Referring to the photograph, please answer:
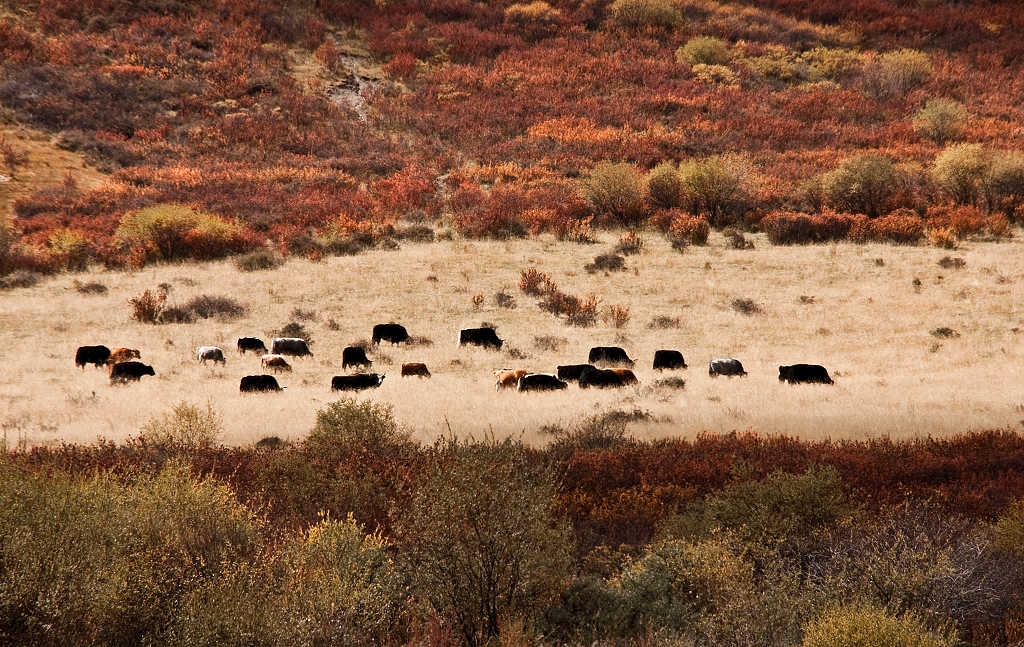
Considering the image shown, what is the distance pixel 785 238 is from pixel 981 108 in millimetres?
26089

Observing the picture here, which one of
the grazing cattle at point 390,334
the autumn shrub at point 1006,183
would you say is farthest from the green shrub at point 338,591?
the autumn shrub at point 1006,183

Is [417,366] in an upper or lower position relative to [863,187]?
lower

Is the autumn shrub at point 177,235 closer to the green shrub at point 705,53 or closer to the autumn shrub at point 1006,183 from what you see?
the autumn shrub at point 1006,183

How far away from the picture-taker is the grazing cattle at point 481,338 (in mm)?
20375

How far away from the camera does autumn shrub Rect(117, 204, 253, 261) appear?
2948 cm

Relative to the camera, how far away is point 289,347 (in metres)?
19.8

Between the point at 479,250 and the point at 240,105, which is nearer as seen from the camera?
the point at 479,250

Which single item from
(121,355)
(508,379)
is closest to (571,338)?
(508,379)

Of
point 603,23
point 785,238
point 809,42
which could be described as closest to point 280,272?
point 785,238

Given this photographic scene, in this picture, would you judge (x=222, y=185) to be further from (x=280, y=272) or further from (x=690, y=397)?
(x=690, y=397)

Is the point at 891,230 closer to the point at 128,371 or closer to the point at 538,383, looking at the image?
the point at 538,383

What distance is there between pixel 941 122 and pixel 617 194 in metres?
22.8

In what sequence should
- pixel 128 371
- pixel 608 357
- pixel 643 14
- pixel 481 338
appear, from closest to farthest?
pixel 128 371 → pixel 608 357 → pixel 481 338 → pixel 643 14

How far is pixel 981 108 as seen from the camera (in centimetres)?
4759
